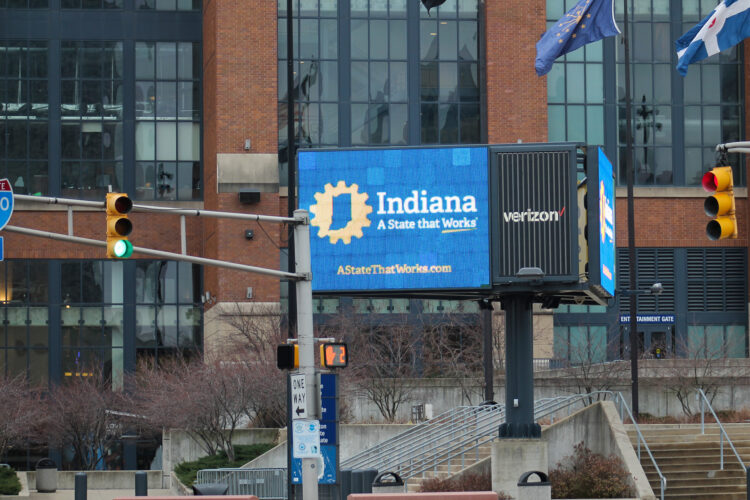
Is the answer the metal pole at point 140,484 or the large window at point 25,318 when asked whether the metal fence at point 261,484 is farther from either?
the large window at point 25,318

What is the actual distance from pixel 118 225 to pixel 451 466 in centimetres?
1496

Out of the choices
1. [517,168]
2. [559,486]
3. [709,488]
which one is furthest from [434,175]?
[709,488]

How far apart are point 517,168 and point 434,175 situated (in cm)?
172

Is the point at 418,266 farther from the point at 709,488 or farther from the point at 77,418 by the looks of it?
the point at 77,418

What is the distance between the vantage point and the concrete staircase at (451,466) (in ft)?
107

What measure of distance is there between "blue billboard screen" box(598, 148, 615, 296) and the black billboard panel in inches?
36.9

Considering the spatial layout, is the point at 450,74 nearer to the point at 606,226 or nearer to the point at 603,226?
the point at 606,226

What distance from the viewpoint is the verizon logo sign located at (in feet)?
95.9

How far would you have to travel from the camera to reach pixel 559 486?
101ft

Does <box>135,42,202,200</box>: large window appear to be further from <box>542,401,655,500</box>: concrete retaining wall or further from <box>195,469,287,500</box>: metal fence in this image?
<box>542,401,655,500</box>: concrete retaining wall

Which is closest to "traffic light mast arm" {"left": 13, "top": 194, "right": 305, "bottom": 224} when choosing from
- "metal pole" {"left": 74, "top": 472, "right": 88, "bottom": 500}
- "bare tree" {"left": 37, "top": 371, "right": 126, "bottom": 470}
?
"metal pole" {"left": 74, "top": 472, "right": 88, "bottom": 500}

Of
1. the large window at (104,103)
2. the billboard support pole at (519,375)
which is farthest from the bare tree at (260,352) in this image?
the billboard support pole at (519,375)

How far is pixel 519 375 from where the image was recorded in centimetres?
3022

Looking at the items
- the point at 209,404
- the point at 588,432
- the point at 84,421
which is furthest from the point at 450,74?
the point at 588,432
